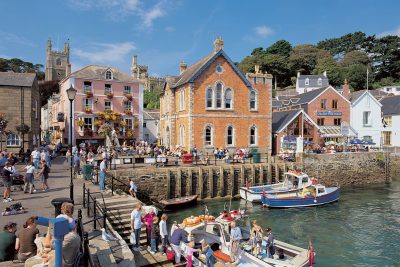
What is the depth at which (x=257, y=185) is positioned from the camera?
2788 cm

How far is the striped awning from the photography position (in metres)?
40.6

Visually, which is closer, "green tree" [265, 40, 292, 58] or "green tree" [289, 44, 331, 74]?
"green tree" [289, 44, 331, 74]

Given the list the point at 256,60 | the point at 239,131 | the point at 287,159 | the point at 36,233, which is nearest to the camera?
the point at 36,233

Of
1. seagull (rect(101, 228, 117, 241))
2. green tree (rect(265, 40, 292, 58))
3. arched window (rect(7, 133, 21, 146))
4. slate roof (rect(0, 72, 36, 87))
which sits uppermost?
green tree (rect(265, 40, 292, 58))

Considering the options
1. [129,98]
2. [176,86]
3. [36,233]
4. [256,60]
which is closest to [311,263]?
[36,233]

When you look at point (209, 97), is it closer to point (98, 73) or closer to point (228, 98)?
point (228, 98)

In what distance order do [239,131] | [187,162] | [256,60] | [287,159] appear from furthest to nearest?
[256,60] < [239,131] < [287,159] < [187,162]

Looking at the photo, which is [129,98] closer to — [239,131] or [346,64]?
[239,131]

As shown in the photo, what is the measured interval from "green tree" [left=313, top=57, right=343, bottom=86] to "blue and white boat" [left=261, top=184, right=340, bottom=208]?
6627 cm

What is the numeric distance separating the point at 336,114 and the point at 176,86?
76.7 feet

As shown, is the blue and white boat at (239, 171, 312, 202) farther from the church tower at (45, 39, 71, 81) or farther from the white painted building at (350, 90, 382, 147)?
the church tower at (45, 39, 71, 81)

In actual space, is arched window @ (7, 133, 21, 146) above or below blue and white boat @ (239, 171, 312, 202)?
above

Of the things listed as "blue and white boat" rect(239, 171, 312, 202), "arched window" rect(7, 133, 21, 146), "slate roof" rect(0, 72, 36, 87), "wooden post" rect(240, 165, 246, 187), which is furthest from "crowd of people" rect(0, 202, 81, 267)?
"slate roof" rect(0, 72, 36, 87)

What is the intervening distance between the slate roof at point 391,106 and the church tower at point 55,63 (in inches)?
3828
